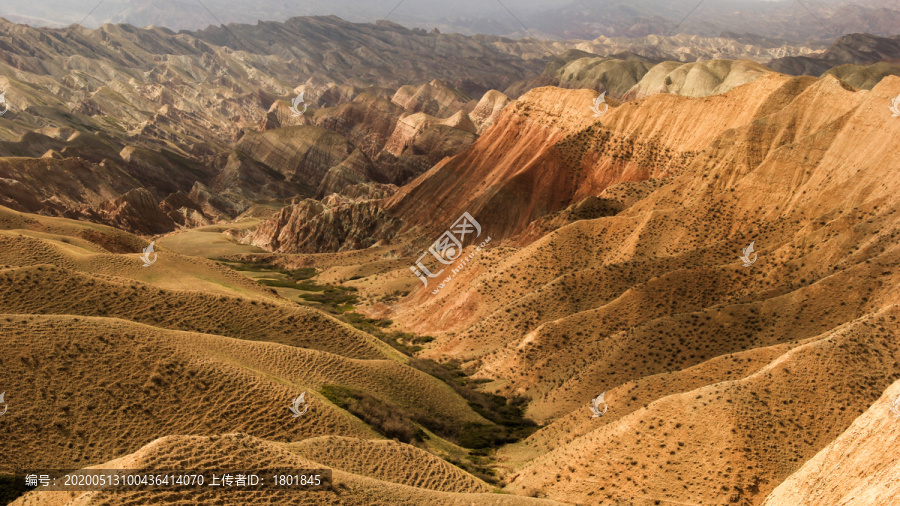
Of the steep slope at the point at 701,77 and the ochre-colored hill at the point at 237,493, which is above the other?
the steep slope at the point at 701,77

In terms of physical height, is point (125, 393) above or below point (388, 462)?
above

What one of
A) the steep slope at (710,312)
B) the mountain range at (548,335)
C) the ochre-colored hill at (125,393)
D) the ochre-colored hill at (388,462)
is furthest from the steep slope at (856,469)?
the ochre-colored hill at (125,393)

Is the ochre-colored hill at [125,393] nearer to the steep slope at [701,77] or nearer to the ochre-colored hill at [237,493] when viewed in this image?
the ochre-colored hill at [237,493]

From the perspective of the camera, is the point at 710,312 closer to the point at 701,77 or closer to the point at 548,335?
the point at 548,335

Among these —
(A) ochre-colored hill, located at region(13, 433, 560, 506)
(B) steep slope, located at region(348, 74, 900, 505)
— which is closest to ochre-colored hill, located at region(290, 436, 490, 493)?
(A) ochre-colored hill, located at region(13, 433, 560, 506)

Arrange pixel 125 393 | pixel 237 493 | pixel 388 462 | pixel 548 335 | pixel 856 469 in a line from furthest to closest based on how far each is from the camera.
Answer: pixel 548 335, pixel 125 393, pixel 388 462, pixel 856 469, pixel 237 493

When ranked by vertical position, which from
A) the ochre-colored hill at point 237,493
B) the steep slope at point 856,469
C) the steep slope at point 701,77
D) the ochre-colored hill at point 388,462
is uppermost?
the steep slope at point 701,77

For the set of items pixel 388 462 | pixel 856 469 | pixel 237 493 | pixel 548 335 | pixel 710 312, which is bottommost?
pixel 548 335

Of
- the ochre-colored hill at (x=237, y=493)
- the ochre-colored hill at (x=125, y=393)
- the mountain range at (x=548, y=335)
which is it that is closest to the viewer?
the ochre-colored hill at (x=237, y=493)

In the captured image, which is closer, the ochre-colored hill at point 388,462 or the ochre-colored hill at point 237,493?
the ochre-colored hill at point 237,493

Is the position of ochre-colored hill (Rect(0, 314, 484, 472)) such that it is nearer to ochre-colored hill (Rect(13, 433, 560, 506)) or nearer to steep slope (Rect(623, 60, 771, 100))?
ochre-colored hill (Rect(13, 433, 560, 506))

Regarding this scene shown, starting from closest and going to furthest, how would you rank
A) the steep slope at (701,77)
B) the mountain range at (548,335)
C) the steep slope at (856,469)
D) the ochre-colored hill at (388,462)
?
the steep slope at (856,469) < the ochre-colored hill at (388,462) < the mountain range at (548,335) < the steep slope at (701,77)

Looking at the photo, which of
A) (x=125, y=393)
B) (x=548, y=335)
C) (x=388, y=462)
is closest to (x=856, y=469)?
(x=388, y=462)
